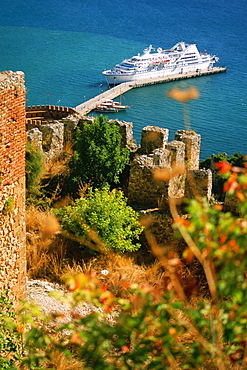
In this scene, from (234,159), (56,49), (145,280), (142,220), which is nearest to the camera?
(145,280)

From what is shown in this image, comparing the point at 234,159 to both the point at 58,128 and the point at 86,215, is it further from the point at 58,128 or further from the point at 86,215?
the point at 86,215

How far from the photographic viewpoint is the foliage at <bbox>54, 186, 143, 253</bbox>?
13672 mm

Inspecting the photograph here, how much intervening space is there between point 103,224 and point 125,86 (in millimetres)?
60649

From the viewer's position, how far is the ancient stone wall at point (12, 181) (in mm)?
9039

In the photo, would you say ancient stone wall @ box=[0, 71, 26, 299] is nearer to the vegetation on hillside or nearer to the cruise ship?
the vegetation on hillside

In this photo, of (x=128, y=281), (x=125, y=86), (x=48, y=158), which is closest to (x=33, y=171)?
(x=48, y=158)

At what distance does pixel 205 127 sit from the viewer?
54562mm

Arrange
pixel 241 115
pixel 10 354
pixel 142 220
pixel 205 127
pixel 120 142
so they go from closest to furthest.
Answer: pixel 10 354 < pixel 142 220 < pixel 120 142 < pixel 205 127 < pixel 241 115

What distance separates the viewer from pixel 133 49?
8406cm

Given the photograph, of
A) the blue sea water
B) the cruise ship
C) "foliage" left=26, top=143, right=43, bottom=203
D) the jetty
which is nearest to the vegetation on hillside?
"foliage" left=26, top=143, right=43, bottom=203

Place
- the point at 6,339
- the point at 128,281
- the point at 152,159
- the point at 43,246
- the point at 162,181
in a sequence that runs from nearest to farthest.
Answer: the point at 6,339, the point at 128,281, the point at 43,246, the point at 162,181, the point at 152,159

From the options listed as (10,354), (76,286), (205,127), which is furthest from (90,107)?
(76,286)

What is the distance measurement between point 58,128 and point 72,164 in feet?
7.92

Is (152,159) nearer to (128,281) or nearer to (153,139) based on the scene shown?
(153,139)
